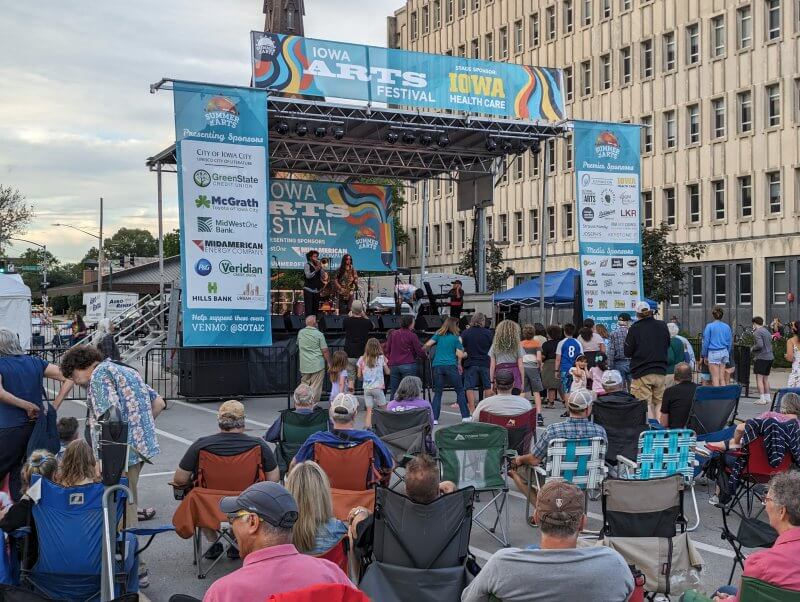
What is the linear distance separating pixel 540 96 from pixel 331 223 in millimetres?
8315

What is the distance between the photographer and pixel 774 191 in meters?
41.2

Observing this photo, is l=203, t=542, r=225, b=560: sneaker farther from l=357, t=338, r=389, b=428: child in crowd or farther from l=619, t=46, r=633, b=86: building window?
l=619, t=46, r=633, b=86: building window

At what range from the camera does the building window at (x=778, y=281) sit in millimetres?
40250

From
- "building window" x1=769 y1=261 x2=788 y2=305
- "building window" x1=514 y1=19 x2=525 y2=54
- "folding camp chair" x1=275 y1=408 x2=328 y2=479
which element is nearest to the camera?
"folding camp chair" x1=275 y1=408 x2=328 y2=479

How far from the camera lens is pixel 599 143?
2048 centimetres

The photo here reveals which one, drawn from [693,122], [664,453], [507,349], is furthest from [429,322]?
[693,122]

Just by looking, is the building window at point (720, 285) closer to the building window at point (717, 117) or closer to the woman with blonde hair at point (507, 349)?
the building window at point (717, 117)

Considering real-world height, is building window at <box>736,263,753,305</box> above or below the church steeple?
below

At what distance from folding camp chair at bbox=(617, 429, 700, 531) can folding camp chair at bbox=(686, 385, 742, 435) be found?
1824 mm

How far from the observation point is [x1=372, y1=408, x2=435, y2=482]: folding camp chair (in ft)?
28.2

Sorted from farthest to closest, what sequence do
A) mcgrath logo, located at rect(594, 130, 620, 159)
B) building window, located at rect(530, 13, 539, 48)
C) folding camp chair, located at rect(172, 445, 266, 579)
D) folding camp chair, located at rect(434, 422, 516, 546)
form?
building window, located at rect(530, 13, 539, 48) → mcgrath logo, located at rect(594, 130, 620, 159) → folding camp chair, located at rect(434, 422, 516, 546) → folding camp chair, located at rect(172, 445, 266, 579)

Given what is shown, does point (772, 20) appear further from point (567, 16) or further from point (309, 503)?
point (309, 503)

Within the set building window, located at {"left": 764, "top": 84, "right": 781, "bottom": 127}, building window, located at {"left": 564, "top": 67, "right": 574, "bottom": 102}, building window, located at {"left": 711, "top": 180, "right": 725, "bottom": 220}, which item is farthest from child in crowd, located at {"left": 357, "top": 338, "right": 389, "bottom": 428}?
building window, located at {"left": 564, "top": 67, "right": 574, "bottom": 102}

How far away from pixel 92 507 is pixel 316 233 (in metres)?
22.2
